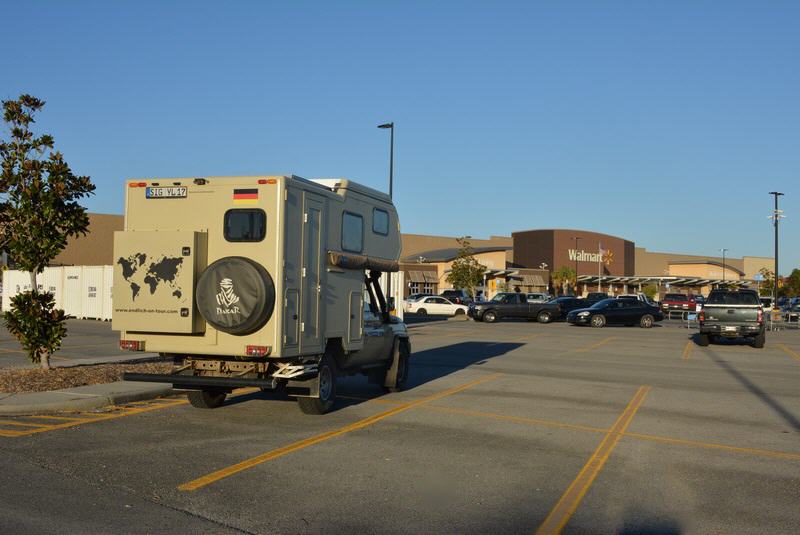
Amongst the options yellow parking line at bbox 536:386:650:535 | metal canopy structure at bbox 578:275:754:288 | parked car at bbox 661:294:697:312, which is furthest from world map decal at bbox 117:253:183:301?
metal canopy structure at bbox 578:275:754:288

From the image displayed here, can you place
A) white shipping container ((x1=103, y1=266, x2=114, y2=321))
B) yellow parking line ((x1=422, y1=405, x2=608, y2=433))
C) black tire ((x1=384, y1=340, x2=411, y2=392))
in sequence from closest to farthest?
yellow parking line ((x1=422, y1=405, x2=608, y2=433)) → black tire ((x1=384, y1=340, x2=411, y2=392)) → white shipping container ((x1=103, y1=266, x2=114, y2=321))

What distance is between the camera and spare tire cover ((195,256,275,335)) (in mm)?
9812

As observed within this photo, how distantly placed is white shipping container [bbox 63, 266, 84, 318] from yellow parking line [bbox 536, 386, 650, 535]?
31649 millimetres

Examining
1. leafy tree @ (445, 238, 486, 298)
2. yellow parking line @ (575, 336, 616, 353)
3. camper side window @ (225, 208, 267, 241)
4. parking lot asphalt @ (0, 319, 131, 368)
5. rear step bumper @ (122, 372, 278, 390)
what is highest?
leafy tree @ (445, 238, 486, 298)

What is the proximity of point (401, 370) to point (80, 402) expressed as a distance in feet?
18.7

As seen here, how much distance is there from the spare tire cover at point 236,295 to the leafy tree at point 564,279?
9436 cm

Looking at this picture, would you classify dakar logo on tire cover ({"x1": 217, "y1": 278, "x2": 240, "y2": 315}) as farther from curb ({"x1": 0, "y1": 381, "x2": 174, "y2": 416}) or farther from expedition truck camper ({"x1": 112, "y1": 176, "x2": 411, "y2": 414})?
curb ({"x1": 0, "y1": 381, "x2": 174, "y2": 416})

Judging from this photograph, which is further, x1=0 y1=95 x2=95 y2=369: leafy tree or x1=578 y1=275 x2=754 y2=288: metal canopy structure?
x1=578 y1=275 x2=754 y2=288: metal canopy structure

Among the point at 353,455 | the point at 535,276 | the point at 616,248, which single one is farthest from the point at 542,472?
the point at 616,248

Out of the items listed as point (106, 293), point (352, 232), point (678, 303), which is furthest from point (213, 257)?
point (678, 303)

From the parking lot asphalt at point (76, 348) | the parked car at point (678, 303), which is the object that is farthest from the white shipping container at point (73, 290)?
the parked car at point (678, 303)

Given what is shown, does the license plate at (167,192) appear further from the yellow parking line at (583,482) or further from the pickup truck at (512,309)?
the pickup truck at (512,309)

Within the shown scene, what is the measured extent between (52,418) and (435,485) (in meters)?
6.06

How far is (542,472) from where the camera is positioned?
26.9 feet
